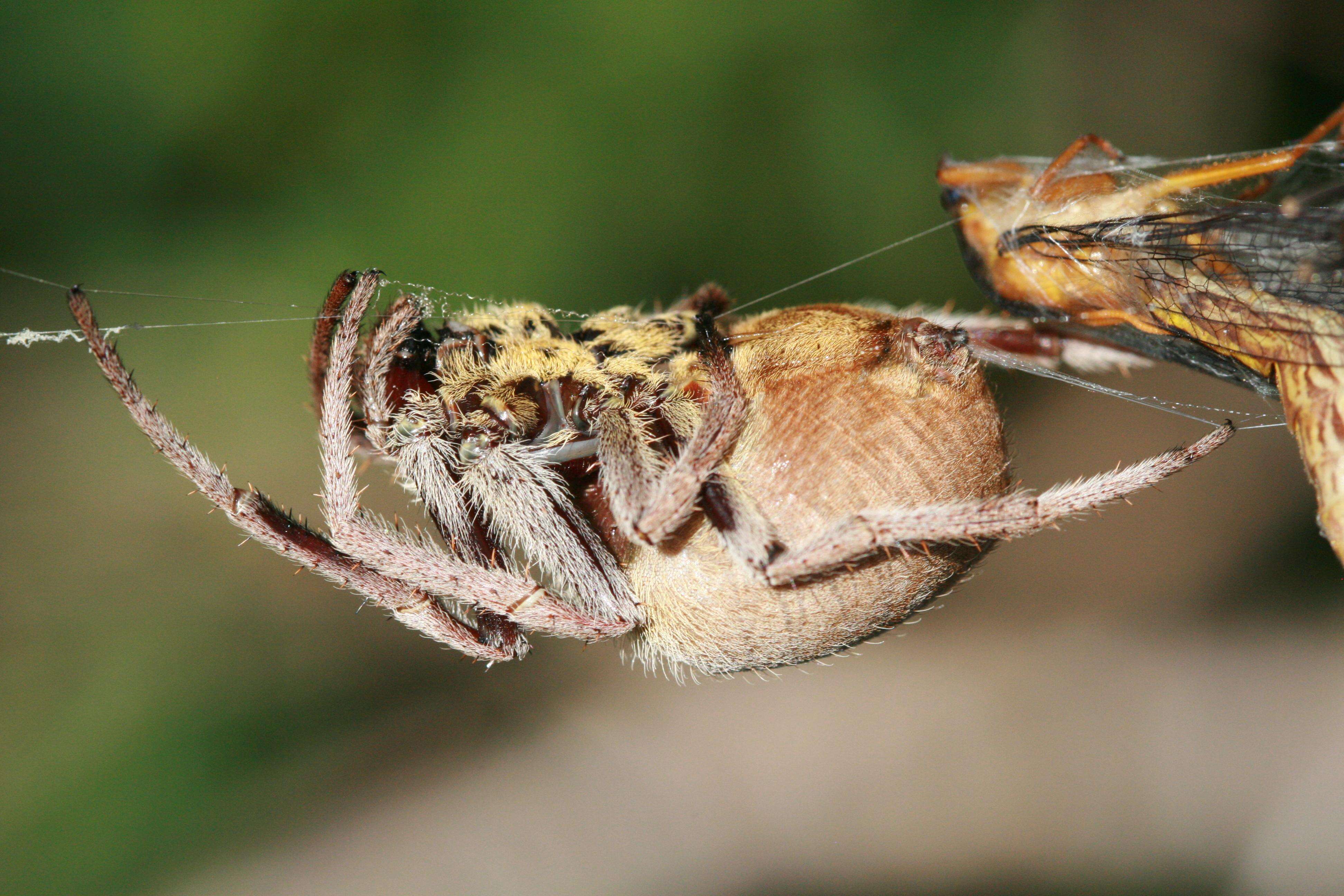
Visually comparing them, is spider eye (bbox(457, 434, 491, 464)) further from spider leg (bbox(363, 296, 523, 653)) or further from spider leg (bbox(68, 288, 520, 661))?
spider leg (bbox(68, 288, 520, 661))

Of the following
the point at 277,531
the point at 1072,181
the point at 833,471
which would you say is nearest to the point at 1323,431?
the point at 1072,181

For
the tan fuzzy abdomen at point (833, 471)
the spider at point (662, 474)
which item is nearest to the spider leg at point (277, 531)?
the spider at point (662, 474)

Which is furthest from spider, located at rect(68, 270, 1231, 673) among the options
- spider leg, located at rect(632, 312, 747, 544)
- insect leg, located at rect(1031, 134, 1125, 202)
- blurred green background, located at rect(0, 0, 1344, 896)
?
blurred green background, located at rect(0, 0, 1344, 896)

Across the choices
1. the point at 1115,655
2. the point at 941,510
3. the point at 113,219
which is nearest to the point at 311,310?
the point at 113,219

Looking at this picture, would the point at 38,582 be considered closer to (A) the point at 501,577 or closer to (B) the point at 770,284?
(A) the point at 501,577

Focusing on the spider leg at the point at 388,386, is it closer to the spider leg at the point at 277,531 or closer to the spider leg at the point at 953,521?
the spider leg at the point at 277,531

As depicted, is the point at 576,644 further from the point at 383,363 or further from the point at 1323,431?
the point at 1323,431
